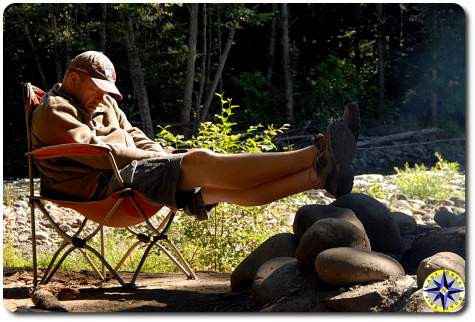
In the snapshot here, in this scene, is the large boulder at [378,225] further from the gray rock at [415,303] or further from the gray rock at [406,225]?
the gray rock at [415,303]

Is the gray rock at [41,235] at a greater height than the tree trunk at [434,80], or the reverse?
the tree trunk at [434,80]

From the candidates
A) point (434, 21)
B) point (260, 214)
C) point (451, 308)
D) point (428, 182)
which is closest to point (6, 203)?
point (260, 214)

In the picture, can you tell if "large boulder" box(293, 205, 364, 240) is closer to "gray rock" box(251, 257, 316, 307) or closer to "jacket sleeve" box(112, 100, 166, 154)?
"gray rock" box(251, 257, 316, 307)

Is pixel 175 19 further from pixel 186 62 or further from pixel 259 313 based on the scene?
pixel 259 313

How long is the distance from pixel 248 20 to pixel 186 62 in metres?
1.16

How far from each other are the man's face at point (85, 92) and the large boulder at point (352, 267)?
1.33m

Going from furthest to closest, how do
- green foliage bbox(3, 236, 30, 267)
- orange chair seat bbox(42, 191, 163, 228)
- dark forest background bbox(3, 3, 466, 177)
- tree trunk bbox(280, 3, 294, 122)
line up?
tree trunk bbox(280, 3, 294, 122)
dark forest background bbox(3, 3, 466, 177)
green foliage bbox(3, 236, 30, 267)
orange chair seat bbox(42, 191, 163, 228)

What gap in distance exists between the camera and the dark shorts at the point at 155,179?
3.21 metres

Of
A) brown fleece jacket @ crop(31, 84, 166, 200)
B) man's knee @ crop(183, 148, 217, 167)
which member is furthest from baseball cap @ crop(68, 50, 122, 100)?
man's knee @ crop(183, 148, 217, 167)

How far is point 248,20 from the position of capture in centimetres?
1104

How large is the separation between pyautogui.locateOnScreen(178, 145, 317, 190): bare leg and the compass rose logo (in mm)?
673

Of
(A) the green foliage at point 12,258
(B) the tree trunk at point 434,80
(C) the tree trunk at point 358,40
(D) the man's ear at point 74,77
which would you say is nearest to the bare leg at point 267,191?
(D) the man's ear at point 74,77

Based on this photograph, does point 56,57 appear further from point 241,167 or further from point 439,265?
point 439,265

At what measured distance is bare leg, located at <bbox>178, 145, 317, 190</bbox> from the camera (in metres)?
3.03
